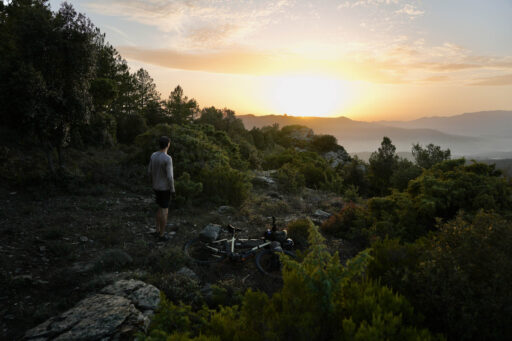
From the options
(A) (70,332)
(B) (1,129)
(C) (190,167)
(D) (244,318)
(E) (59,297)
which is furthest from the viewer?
(B) (1,129)

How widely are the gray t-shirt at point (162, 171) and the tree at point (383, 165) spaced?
79.9 ft

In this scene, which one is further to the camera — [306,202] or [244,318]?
[306,202]

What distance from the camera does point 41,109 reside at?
9.40 m

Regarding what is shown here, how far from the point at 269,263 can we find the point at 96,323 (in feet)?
11.7

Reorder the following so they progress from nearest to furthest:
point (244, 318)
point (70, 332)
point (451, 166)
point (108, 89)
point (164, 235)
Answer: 1. point (244, 318)
2. point (70, 332)
3. point (164, 235)
4. point (451, 166)
5. point (108, 89)

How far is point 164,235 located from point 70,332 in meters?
4.24

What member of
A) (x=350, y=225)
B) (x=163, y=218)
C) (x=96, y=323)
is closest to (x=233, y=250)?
(x=163, y=218)

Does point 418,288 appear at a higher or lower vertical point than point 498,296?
lower

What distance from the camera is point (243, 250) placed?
628 centimetres

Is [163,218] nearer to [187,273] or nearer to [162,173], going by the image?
[162,173]

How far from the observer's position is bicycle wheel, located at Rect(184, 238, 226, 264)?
20.1 feet

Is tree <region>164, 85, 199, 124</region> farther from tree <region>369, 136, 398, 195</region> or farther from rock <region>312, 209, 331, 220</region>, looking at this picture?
rock <region>312, 209, 331, 220</region>

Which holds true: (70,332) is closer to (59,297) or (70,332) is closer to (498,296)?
(59,297)

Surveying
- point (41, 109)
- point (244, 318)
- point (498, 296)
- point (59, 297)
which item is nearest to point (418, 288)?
point (498, 296)
